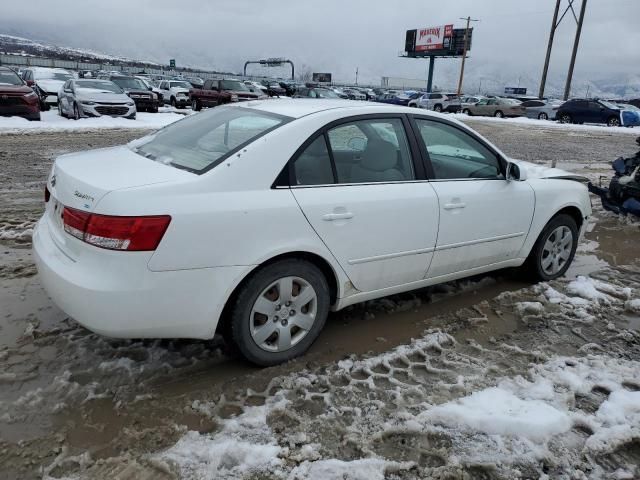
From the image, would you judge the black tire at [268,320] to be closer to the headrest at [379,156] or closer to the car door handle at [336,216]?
the car door handle at [336,216]

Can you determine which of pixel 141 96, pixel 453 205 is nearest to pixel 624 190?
pixel 453 205

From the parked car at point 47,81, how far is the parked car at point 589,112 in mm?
26694

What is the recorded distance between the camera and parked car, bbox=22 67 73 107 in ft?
70.9

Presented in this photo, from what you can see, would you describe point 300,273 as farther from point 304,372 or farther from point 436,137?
point 436,137

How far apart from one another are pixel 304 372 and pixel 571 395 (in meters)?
1.58

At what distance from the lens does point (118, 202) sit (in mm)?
2752

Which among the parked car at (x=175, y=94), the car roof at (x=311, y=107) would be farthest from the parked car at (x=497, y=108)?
the car roof at (x=311, y=107)

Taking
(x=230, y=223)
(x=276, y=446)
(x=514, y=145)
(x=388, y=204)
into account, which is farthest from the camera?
(x=514, y=145)

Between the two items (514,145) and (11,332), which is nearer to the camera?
(11,332)

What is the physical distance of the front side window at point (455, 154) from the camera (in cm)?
396

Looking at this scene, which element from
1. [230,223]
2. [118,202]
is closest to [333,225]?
[230,223]

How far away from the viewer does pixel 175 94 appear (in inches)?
1171

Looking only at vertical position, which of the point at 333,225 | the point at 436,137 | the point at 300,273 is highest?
the point at 436,137

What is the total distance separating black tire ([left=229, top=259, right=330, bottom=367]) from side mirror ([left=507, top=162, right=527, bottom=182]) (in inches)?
73.4
